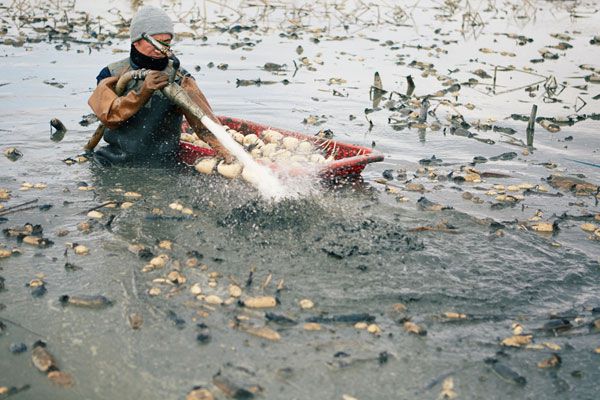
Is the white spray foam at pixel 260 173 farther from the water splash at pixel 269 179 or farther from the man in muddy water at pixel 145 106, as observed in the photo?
the man in muddy water at pixel 145 106

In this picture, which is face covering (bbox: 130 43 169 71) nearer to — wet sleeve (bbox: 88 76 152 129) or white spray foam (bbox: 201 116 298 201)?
wet sleeve (bbox: 88 76 152 129)

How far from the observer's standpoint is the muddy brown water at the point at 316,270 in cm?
365

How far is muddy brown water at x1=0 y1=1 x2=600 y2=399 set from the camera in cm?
365

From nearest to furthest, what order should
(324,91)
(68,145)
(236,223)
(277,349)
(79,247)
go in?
1. (277,349)
2. (79,247)
3. (236,223)
4. (68,145)
5. (324,91)

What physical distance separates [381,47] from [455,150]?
575cm

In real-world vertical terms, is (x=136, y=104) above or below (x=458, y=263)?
above

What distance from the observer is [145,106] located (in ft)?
20.3

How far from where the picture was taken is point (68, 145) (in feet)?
24.4

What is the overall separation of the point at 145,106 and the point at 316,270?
2.48m

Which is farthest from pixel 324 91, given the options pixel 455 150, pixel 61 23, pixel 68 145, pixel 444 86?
pixel 61 23

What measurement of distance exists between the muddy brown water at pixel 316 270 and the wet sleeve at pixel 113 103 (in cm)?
63

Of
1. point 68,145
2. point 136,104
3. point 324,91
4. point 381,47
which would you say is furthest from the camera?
point 381,47

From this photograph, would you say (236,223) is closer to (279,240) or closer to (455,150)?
(279,240)

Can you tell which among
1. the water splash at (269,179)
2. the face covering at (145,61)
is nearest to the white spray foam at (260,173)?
the water splash at (269,179)
